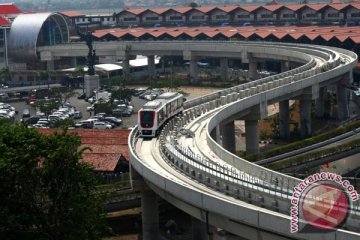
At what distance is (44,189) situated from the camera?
2161 cm

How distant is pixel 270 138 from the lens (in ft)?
164

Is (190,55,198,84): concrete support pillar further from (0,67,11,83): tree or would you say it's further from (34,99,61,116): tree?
(0,67,11,83): tree

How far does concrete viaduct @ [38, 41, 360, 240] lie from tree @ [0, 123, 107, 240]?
139 inches

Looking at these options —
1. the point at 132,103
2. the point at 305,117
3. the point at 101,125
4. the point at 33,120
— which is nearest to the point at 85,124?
the point at 101,125

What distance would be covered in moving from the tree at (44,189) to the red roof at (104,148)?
10.7 m

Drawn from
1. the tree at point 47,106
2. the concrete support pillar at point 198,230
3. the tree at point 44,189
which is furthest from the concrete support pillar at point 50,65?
the tree at point 44,189

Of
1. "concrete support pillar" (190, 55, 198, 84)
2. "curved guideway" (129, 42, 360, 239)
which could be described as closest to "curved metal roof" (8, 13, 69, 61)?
"concrete support pillar" (190, 55, 198, 84)

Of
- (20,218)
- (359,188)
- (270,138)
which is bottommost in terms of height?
(270,138)

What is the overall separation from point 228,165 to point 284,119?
25.2 meters

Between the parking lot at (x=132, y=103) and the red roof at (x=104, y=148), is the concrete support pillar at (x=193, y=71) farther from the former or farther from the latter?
the red roof at (x=104, y=148)

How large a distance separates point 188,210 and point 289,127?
29.3 metres

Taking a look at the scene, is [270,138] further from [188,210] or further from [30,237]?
[30,237]

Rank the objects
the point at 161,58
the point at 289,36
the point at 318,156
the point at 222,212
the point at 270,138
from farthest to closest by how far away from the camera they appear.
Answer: the point at 161,58
the point at 289,36
the point at 270,138
the point at 318,156
the point at 222,212

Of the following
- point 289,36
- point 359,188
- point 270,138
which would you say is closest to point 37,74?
point 289,36
